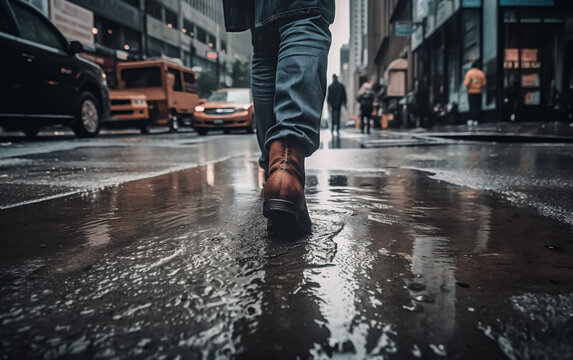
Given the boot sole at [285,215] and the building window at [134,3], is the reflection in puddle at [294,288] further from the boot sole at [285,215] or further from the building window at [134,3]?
the building window at [134,3]

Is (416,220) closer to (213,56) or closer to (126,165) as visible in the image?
(126,165)

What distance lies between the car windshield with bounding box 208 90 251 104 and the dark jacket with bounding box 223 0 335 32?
1345 cm

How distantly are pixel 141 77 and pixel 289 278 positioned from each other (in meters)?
17.4

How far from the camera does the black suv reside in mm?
6406

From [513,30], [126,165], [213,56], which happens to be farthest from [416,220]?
[213,56]

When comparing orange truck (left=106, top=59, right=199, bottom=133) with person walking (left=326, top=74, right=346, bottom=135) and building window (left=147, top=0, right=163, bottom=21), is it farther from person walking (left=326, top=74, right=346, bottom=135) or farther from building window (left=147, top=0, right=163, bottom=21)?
building window (left=147, top=0, right=163, bottom=21)

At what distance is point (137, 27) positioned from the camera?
33.7 m

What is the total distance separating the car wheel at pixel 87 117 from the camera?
27.5ft

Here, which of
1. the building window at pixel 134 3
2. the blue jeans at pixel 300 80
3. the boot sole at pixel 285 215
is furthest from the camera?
the building window at pixel 134 3

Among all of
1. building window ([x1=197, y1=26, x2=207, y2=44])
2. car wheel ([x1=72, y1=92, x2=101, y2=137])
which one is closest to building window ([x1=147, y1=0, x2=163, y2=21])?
building window ([x1=197, y1=26, x2=207, y2=44])

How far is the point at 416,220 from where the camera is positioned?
1.72m

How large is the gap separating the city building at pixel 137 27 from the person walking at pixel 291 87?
21.4 meters

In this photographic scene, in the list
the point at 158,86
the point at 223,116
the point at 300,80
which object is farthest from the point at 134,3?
the point at 300,80

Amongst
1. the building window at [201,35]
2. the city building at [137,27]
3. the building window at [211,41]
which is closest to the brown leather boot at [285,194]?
the city building at [137,27]
